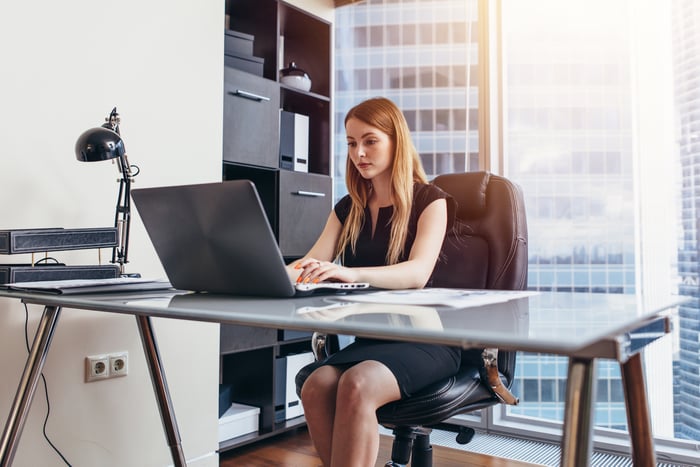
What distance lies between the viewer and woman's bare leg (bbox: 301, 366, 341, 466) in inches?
51.8

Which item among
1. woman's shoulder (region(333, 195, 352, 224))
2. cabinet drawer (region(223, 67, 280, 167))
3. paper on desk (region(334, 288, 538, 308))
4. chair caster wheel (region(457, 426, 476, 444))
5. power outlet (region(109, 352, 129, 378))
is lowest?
chair caster wheel (region(457, 426, 476, 444))

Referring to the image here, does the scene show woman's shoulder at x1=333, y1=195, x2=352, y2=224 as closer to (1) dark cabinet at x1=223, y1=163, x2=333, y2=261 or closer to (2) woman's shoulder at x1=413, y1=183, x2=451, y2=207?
(2) woman's shoulder at x1=413, y1=183, x2=451, y2=207

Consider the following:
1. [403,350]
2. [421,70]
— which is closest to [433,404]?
[403,350]

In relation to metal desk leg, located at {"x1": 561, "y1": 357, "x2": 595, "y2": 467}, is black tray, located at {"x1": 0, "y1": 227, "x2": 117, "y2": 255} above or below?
above

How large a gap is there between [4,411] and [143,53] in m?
1.20

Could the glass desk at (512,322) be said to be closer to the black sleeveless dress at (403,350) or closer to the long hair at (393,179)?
the black sleeveless dress at (403,350)

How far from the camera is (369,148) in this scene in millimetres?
1744

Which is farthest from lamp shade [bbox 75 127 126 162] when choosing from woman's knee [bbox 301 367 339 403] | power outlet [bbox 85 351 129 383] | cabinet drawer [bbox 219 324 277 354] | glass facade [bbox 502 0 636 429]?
glass facade [bbox 502 0 636 429]

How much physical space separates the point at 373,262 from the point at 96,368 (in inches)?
37.3

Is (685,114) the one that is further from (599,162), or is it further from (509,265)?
(509,265)

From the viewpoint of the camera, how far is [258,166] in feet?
8.11

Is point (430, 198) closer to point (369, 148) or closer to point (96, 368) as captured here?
point (369, 148)

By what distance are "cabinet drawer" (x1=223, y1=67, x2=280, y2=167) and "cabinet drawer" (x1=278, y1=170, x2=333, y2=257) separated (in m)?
0.13

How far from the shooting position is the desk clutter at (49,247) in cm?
132
